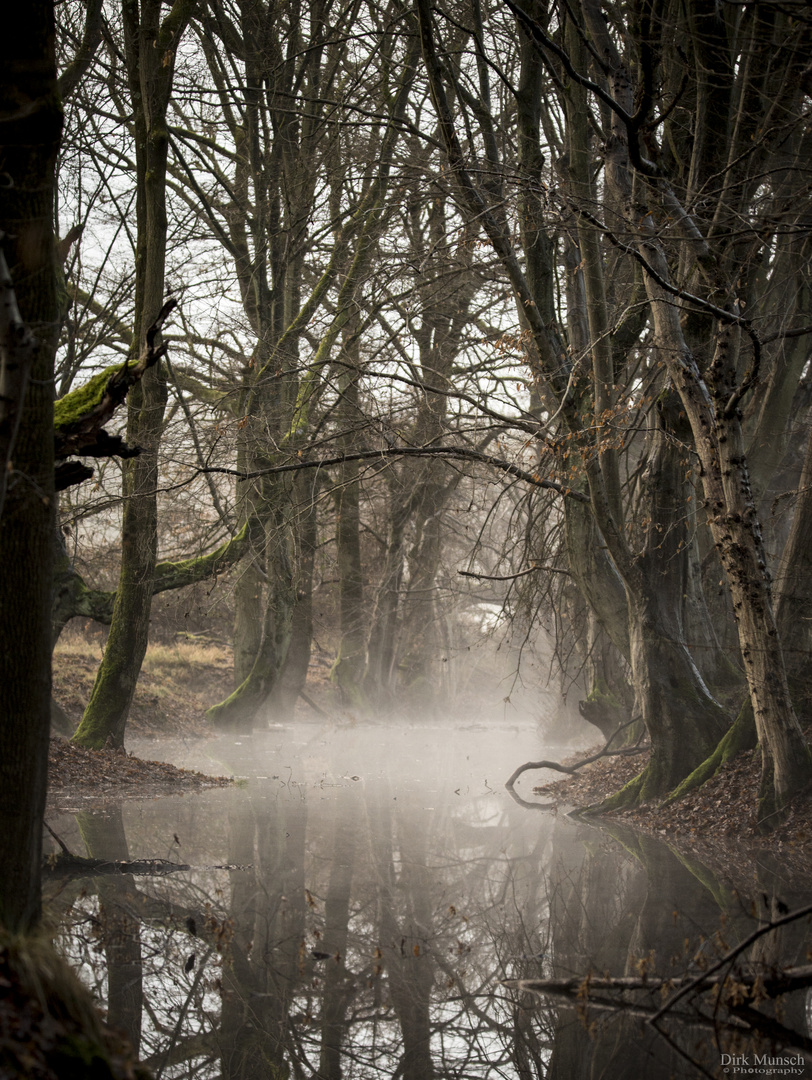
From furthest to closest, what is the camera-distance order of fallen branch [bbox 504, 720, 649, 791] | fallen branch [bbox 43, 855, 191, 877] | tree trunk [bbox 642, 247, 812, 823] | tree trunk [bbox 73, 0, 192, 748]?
fallen branch [bbox 504, 720, 649, 791], tree trunk [bbox 73, 0, 192, 748], tree trunk [bbox 642, 247, 812, 823], fallen branch [bbox 43, 855, 191, 877]

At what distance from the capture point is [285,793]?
11.5m

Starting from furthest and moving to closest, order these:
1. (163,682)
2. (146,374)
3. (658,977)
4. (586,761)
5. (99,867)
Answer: (163,682) < (586,761) < (146,374) < (99,867) < (658,977)

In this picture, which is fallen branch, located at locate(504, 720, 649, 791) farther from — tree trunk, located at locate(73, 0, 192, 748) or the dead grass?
the dead grass

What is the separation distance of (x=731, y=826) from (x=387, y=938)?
4.59 m

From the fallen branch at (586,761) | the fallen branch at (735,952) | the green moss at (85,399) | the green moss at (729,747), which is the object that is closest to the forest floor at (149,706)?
the fallen branch at (586,761)

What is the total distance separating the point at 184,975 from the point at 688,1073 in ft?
8.30

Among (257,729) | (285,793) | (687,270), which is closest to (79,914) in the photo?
(285,793)

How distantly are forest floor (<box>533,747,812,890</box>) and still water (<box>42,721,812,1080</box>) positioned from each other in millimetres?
268

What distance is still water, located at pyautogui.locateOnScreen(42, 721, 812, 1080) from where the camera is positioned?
3.96 m

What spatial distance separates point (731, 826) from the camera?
8.63 m

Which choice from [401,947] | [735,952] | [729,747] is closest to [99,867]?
[401,947]

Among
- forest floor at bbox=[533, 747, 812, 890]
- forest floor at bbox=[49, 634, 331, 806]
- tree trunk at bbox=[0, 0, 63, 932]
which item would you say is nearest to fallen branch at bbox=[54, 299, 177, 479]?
tree trunk at bbox=[0, 0, 63, 932]

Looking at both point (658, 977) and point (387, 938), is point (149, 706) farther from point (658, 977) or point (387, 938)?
point (658, 977)

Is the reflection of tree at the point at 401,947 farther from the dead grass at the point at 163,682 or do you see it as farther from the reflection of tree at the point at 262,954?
the dead grass at the point at 163,682
